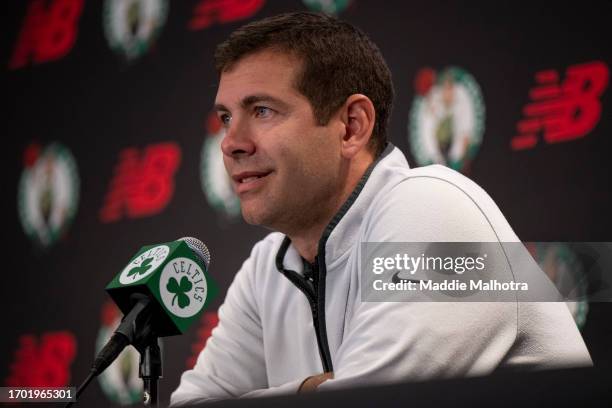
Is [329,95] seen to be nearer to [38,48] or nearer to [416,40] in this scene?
[416,40]

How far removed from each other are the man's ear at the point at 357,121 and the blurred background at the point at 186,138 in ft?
2.25

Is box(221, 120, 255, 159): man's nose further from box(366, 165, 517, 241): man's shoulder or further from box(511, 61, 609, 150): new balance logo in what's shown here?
box(511, 61, 609, 150): new balance logo

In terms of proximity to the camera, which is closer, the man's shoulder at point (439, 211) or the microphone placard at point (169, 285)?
the microphone placard at point (169, 285)

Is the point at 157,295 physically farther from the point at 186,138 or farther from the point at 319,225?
the point at 186,138

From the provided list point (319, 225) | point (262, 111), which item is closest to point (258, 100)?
point (262, 111)

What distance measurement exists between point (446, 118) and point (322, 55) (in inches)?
32.6

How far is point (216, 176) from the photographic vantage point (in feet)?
10.4

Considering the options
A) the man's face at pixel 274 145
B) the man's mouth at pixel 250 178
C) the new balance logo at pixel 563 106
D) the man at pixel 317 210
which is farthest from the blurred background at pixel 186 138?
the man's mouth at pixel 250 178

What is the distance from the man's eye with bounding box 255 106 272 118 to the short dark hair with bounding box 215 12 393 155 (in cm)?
8

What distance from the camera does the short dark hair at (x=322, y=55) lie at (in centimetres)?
177

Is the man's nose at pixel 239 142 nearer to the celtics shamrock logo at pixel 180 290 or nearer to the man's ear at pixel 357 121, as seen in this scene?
the man's ear at pixel 357 121

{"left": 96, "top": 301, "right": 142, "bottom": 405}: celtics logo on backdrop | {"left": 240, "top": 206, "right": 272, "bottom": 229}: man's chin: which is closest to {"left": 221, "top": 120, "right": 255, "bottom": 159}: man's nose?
{"left": 240, "top": 206, "right": 272, "bottom": 229}: man's chin

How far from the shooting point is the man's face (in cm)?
172

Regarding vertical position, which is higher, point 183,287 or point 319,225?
point 319,225
